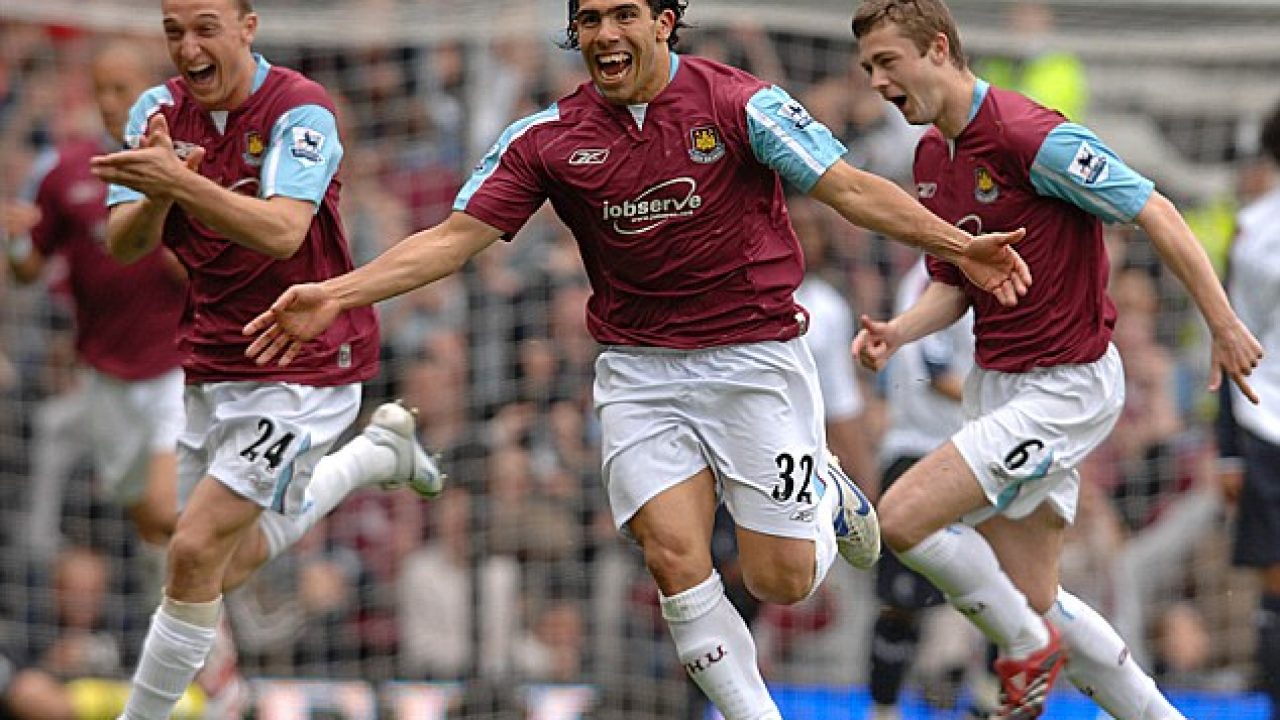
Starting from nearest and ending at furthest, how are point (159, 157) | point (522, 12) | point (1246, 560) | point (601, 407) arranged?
1. point (159, 157)
2. point (601, 407)
3. point (1246, 560)
4. point (522, 12)

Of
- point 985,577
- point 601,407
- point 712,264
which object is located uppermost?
point 712,264

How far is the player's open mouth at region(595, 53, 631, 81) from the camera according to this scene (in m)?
6.88

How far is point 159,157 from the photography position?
684cm

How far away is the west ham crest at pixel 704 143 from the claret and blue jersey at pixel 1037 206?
933mm

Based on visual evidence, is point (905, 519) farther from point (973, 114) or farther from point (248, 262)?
point (248, 262)

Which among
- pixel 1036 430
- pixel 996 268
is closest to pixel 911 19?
pixel 996 268

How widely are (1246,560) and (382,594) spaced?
4378 millimetres

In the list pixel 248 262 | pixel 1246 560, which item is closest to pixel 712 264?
pixel 248 262

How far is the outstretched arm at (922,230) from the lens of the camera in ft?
21.8

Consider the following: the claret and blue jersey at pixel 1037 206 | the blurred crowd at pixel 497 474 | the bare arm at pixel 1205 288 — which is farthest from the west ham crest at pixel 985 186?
the blurred crowd at pixel 497 474

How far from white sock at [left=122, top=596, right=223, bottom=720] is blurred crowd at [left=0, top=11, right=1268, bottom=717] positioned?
3.46 m

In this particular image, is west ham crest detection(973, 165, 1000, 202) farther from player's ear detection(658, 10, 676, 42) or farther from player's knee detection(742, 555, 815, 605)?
player's knee detection(742, 555, 815, 605)

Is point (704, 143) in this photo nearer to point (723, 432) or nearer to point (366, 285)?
point (723, 432)

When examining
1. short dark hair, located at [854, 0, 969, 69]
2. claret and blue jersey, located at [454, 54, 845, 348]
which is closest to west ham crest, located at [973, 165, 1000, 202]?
short dark hair, located at [854, 0, 969, 69]
